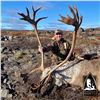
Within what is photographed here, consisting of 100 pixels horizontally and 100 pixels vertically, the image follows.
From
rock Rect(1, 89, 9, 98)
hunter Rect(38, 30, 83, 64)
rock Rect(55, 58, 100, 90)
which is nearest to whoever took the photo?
rock Rect(1, 89, 9, 98)

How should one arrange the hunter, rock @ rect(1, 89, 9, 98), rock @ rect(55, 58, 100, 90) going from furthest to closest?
1. the hunter
2. rock @ rect(55, 58, 100, 90)
3. rock @ rect(1, 89, 9, 98)

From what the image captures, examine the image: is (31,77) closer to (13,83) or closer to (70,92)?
(13,83)

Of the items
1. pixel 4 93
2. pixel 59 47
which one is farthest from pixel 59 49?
pixel 4 93

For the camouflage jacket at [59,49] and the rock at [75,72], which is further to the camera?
the camouflage jacket at [59,49]

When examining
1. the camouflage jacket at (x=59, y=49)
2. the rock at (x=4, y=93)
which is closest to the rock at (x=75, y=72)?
the camouflage jacket at (x=59, y=49)

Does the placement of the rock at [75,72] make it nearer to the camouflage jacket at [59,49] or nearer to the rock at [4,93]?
the camouflage jacket at [59,49]

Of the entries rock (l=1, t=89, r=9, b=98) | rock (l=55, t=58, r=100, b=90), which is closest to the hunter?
rock (l=55, t=58, r=100, b=90)

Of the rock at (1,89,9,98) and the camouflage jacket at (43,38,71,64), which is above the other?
the camouflage jacket at (43,38,71,64)

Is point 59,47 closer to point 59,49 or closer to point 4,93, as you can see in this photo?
point 59,49

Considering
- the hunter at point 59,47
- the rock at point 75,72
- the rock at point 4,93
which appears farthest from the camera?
the hunter at point 59,47

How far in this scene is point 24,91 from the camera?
8734 mm

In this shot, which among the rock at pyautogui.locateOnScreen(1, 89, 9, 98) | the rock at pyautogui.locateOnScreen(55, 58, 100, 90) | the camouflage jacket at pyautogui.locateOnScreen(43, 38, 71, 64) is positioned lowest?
the rock at pyautogui.locateOnScreen(1, 89, 9, 98)

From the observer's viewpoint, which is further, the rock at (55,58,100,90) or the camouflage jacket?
the camouflage jacket

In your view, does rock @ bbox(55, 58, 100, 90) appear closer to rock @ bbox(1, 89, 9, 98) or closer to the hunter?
the hunter
